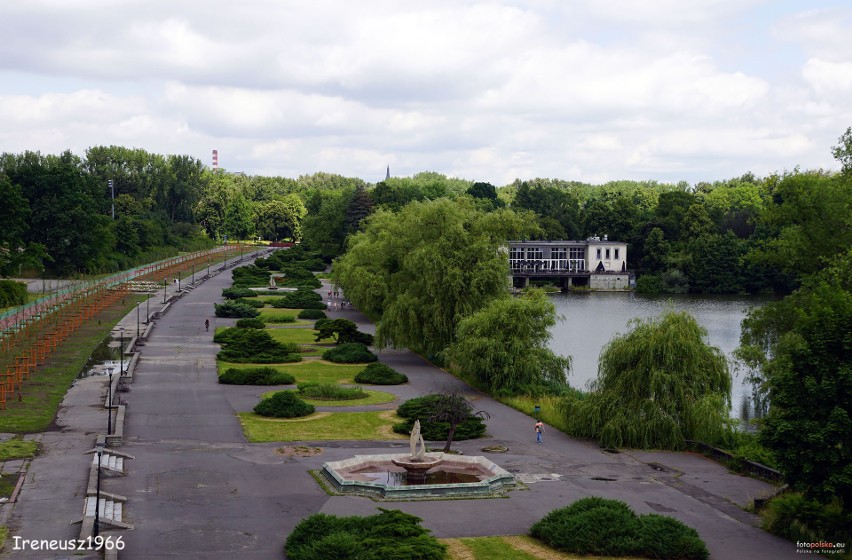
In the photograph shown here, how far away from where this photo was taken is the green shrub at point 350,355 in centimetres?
6072

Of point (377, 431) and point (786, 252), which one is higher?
point (786, 252)

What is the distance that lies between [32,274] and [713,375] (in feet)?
317

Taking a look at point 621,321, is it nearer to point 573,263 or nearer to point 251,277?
point 251,277

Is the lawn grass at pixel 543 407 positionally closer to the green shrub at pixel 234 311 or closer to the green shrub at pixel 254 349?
the green shrub at pixel 254 349

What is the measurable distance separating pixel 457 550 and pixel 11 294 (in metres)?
70.5

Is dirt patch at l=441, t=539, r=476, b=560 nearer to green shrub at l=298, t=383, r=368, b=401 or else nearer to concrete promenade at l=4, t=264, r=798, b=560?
concrete promenade at l=4, t=264, r=798, b=560

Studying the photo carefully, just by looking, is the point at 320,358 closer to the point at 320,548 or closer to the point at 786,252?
the point at 786,252

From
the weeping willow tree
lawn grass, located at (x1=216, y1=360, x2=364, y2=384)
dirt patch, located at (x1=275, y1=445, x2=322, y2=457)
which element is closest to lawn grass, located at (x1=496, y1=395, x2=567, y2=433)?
the weeping willow tree

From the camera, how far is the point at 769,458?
33844 mm

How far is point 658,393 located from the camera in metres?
38.5

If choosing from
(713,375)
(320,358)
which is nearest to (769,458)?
(713,375)

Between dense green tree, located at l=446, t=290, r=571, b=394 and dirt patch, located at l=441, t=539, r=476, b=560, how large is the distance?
22.3 meters

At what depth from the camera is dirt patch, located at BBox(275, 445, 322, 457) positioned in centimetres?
3584

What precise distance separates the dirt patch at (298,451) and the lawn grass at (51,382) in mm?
9988
